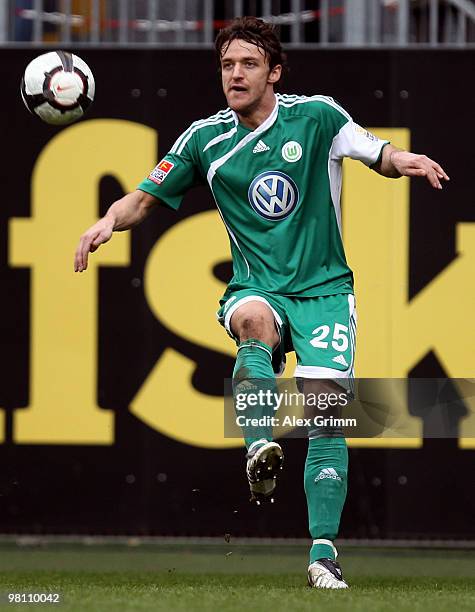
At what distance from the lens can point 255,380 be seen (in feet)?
18.9

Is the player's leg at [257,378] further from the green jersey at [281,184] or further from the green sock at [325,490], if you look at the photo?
the green sock at [325,490]

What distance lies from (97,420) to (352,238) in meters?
1.65

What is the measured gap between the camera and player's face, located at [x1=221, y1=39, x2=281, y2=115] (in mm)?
6191

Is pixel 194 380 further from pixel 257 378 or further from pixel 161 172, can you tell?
pixel 257 378

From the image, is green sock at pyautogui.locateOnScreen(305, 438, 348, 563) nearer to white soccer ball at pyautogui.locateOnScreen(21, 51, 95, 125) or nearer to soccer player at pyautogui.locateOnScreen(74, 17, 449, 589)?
soccer player at pyautogui.locateOnScreen(74, 17, 449, 589)

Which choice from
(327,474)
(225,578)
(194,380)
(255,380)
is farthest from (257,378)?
(194,380)

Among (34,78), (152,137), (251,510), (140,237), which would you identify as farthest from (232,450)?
(34,78)

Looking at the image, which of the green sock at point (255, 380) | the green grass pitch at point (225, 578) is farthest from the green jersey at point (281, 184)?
the green grass pitch at point (225, 578)

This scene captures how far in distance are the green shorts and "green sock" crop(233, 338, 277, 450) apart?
0.20m

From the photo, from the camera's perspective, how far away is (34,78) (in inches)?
266

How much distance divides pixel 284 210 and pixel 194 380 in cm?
202

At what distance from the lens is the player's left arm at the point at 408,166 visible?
579 cm

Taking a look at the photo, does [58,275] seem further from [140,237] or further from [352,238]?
[352,238]

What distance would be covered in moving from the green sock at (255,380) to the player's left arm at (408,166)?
2.92ft
